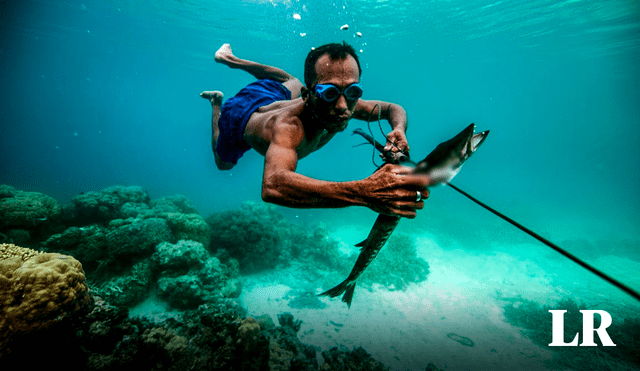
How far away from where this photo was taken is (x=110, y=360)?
267 centimetres

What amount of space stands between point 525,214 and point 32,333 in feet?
101

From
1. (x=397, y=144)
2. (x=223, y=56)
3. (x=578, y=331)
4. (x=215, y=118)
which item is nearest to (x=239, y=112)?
(x=215, y=118)

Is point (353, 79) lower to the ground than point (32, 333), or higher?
higher

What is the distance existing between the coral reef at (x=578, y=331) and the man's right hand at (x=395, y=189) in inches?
346

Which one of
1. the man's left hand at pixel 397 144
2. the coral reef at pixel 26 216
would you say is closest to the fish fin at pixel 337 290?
the man's left hand at pixel 397 144

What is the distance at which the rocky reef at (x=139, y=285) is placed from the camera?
2.47 metres

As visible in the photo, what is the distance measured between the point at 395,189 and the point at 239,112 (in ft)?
10.6

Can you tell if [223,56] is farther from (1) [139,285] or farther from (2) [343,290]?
(1) [139,285]

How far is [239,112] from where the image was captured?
148 inches

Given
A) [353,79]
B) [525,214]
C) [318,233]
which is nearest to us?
[353,79]

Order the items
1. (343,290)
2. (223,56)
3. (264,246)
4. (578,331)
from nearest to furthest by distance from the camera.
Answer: (343,290) → (223,56) → (578,331) → (264,246)

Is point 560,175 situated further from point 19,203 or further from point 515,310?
point 19,203

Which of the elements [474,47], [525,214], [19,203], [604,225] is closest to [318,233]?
[19,203]

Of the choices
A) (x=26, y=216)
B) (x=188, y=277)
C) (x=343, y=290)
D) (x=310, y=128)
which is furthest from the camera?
(x=26, y=216)
